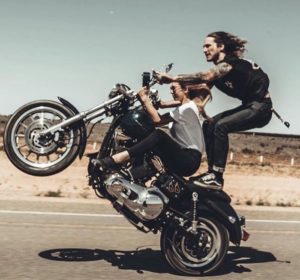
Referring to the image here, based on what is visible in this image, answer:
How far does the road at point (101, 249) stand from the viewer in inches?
215

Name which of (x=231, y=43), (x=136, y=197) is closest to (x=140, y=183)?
(x=136, y=197)

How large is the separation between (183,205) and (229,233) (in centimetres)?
53

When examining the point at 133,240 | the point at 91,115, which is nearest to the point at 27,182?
the point at 133,240

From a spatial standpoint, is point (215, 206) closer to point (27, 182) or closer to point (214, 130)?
point (214, 130)

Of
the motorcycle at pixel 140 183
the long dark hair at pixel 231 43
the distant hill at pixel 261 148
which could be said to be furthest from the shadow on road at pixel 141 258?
the distant hill at pixel 261 148

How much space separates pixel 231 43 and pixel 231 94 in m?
0.50

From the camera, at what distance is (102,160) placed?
544 centimetres

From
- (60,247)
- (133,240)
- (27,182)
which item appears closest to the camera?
(60,247)

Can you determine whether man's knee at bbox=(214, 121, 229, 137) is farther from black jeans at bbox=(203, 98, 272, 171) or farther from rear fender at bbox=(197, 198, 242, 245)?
rear fender at bbox=(197, 198, 242, 245)

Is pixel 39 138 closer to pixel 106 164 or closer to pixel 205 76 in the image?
pixel 106 164

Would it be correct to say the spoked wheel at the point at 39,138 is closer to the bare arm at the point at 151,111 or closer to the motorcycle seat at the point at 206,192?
the bare arm at the point at 151,111

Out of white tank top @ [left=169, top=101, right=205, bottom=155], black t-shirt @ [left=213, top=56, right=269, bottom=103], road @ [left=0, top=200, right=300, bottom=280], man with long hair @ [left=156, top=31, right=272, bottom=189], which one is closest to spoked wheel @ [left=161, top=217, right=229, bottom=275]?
road @ [left=0, top=200, right=300, bottom=280]

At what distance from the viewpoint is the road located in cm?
547

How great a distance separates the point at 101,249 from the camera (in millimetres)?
6688
